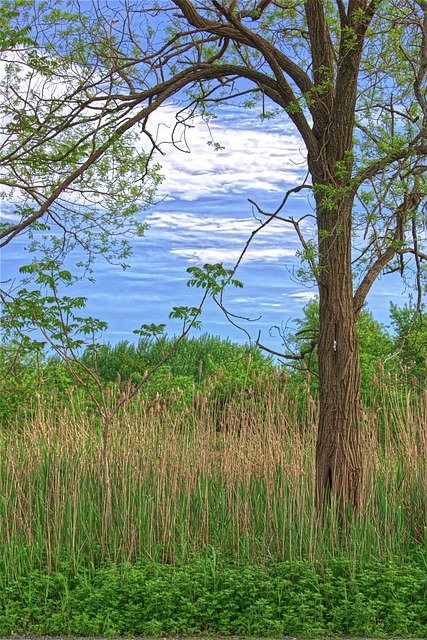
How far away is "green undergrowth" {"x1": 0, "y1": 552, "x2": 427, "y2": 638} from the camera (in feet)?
17.8

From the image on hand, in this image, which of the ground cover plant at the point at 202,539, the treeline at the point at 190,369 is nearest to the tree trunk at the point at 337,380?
the ground cover plant at the point at 202,539

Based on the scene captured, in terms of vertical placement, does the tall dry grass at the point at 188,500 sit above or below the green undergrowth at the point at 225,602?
above

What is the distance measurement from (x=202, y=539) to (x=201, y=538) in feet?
0.09

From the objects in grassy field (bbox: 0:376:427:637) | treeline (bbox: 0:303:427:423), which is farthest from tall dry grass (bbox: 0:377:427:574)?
treeline (bbox: 0:303:427:423)

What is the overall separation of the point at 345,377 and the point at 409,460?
4.15 ft

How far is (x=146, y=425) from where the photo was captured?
23.3ft

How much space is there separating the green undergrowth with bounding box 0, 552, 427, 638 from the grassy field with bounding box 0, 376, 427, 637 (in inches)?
0.5

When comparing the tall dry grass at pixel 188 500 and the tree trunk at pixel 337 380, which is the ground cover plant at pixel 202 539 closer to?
the tall dry grass at pixel 188 500

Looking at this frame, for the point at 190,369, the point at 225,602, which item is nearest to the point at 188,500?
the point at 225,602

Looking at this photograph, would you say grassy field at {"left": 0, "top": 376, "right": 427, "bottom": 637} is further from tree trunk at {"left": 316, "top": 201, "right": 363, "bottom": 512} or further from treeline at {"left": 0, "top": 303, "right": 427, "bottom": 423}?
treeline at {"left": 0, "top": 303, "right": 427, "bottom": 423}

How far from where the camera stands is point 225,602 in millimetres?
5473

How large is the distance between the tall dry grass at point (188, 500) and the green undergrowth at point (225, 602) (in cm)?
25

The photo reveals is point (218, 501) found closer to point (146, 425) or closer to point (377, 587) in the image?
point (146, 425)

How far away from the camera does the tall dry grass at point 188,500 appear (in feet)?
20.2
